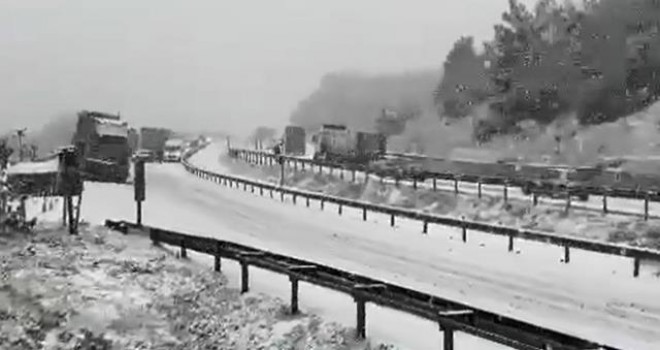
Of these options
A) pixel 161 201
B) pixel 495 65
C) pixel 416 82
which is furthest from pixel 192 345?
pixel 416 82

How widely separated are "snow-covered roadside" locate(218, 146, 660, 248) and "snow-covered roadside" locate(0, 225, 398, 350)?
16.2 m

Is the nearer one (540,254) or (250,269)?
(250,269)

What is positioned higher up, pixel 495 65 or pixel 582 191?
pixel 495 65

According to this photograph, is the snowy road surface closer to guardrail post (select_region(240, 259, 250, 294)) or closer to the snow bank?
the snow bank

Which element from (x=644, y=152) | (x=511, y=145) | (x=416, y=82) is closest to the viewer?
(x=644, y=152)

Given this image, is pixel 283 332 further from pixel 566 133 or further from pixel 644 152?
pixel 566 133

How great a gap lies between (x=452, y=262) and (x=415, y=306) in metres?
10.6

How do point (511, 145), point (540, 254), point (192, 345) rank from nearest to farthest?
point (192, 345)
point (540, 254)
point (511, 145)

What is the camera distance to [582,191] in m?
36.0

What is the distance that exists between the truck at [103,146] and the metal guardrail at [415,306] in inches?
1257

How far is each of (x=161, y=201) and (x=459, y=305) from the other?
102 ft

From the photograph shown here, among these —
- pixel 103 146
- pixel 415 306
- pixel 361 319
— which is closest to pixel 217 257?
pixel 361 319

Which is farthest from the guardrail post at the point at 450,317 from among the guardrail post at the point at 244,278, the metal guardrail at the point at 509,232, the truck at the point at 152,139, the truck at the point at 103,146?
the truck at the point at 152,139

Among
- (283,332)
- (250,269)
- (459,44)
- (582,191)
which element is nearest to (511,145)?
(582,191)
